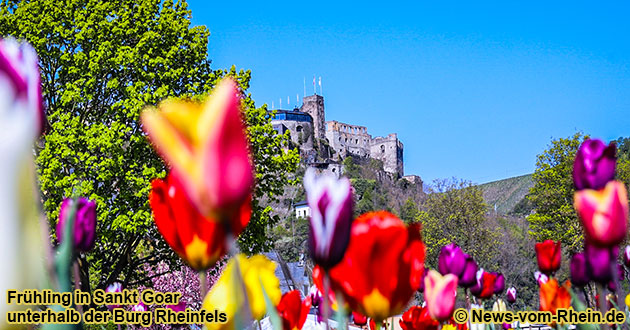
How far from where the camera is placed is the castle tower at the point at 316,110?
8719 centimetres

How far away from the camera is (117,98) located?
40.6 ft

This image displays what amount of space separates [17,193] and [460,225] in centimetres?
3142

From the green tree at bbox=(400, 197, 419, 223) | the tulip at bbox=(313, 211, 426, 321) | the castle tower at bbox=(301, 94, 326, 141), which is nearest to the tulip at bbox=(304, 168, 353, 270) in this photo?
the tulip at bbox=(313, 211, 426, 321)

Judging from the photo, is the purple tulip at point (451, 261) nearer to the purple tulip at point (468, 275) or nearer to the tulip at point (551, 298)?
the purple tulip at point (468, 275)

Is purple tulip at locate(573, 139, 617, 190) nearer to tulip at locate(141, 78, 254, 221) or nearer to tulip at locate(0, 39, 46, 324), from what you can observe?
tulip at locate(141, 78, 254, 221)

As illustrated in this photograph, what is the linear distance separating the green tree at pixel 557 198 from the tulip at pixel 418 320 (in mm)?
22958

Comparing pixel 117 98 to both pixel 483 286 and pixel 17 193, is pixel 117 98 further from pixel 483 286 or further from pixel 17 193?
pixel 17 193

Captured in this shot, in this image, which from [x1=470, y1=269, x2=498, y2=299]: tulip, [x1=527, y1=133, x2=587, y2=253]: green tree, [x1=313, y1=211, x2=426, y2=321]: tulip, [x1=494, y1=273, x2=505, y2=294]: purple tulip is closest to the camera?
[x1=313, y1=211, x2=426, y2=321]: tulip

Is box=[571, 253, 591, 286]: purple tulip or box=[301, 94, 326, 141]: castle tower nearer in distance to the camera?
box=[571, 253, 591, 286]: purple tulip

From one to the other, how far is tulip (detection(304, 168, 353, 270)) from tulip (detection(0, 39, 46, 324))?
0.33 metres

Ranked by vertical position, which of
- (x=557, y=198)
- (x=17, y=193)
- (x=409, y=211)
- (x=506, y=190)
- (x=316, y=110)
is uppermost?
(x=316, y=110)

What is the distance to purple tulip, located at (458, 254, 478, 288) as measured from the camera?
6.49 feet

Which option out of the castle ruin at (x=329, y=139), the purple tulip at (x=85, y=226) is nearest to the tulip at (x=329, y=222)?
the purple tulip at (x=85, y=226)

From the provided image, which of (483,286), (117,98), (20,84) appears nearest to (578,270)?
(483,286)
